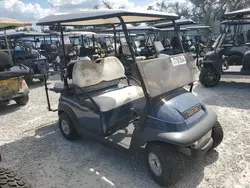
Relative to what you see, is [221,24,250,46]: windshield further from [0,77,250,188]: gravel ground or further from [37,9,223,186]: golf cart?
[37,9,223,186]: golf cart

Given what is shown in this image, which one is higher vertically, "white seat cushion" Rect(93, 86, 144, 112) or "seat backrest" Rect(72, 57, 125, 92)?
"seat backrest" Rect(72, 57, 125, 92)

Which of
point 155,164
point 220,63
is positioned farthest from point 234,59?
point 155,164

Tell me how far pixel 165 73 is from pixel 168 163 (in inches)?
36.4

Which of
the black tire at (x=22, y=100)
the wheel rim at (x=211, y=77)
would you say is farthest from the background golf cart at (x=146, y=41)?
the black tire at (x=22, y=100)

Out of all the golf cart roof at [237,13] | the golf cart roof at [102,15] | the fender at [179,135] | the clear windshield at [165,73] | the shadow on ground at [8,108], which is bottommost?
the shadow on ground at [8,108]

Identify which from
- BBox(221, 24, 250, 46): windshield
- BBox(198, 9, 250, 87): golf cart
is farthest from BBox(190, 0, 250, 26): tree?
BBox(198, 9, 250, 87): golf cart

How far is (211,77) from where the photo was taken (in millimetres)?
6387

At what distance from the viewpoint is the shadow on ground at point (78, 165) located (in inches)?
104

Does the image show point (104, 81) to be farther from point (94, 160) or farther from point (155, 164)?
point (155, 164)

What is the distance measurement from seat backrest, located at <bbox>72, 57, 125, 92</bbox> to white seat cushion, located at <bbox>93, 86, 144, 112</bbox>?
0.98 ft

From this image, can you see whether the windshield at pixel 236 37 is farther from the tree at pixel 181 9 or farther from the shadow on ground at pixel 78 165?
the tree at pixel 181 9

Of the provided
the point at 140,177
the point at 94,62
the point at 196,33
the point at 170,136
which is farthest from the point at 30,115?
the point at 196,33

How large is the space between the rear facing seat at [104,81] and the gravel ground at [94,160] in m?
0.67

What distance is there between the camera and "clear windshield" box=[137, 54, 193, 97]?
2.46m
